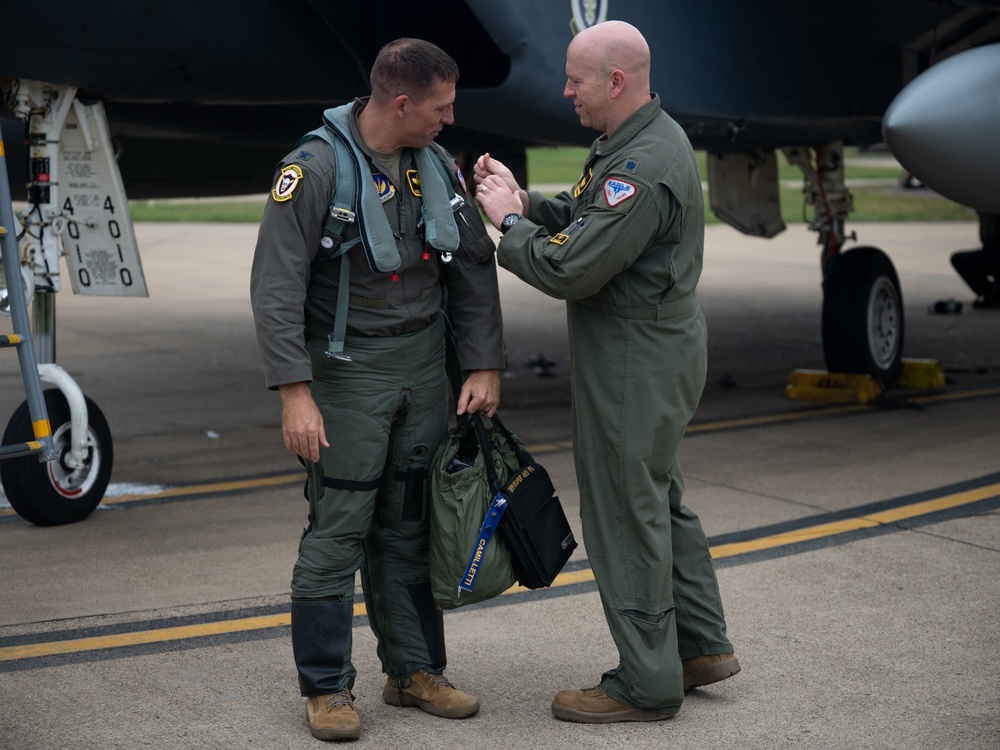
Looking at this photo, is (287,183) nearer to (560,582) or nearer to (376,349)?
(376,349)

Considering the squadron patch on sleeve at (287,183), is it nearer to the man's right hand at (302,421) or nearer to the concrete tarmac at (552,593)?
the man's right hand at (302,421)

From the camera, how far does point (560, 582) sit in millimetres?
4703

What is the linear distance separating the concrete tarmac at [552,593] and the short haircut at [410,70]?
1681 mm

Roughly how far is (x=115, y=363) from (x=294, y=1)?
4483 millimetres

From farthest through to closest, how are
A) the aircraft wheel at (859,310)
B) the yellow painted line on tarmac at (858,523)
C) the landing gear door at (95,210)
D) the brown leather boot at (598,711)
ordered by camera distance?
the aircraft wheel at (859,310) < the landing gear door at (95,210) < the yellow painted line on tarmac at (858,523) < the brown leather boot at (598,711)

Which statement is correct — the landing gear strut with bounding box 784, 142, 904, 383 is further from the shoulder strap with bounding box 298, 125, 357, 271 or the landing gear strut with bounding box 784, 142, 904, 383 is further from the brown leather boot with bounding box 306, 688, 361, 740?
the brown leather boot with bounding box 306, 688, 361, 740

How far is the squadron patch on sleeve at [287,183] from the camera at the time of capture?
330 centimetres

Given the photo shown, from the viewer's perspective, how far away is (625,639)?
3.42 meters

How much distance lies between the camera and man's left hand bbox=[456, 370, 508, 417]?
3558mm

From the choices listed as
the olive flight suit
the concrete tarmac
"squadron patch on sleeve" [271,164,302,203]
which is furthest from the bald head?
the concrete tarmac

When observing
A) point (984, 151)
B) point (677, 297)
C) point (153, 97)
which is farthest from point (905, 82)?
point (677, 297)

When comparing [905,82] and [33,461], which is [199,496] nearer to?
[33,461]

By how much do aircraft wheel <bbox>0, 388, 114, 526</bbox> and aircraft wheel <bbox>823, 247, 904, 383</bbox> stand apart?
4.79 meters

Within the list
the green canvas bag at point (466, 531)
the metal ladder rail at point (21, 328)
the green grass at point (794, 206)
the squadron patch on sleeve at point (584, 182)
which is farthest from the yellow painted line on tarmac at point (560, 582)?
the green grass at point (794, 206)
